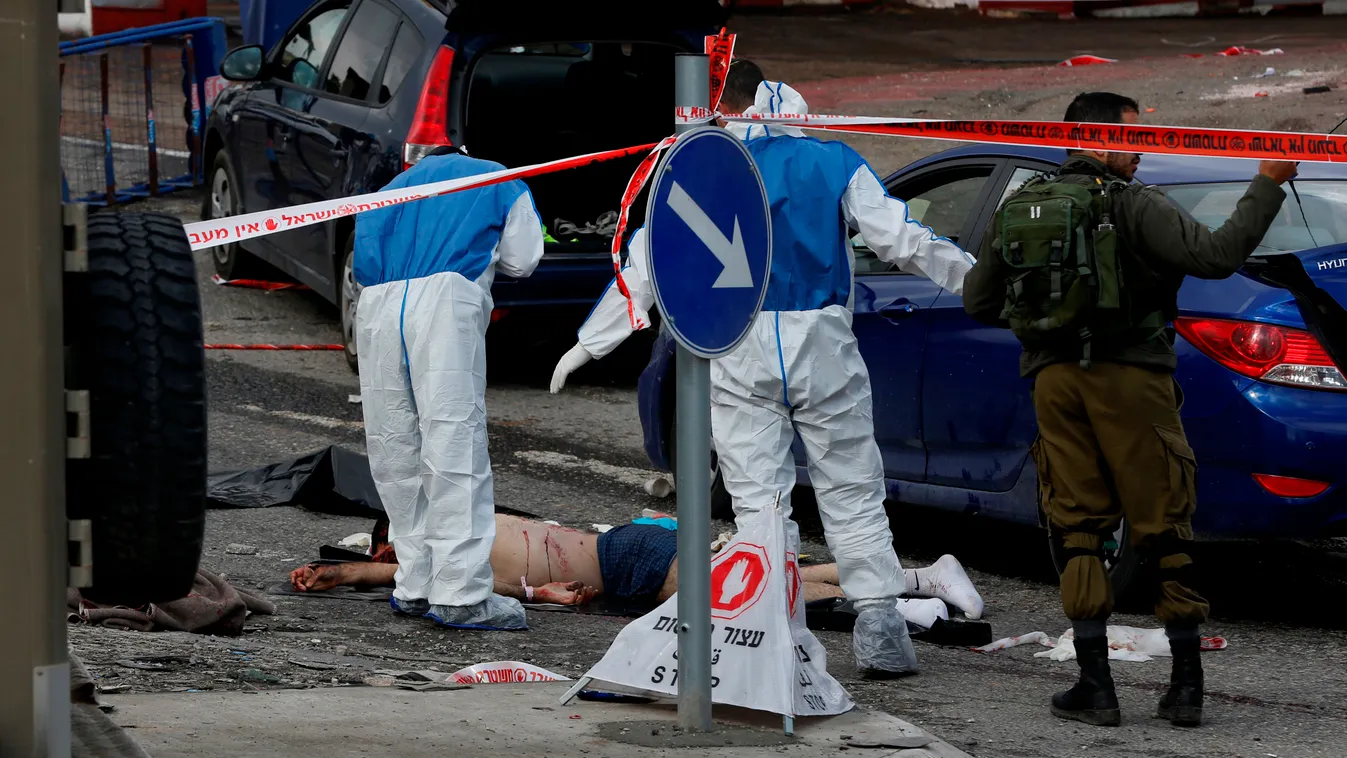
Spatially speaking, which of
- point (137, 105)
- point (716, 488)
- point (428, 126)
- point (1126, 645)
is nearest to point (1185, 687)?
point (1126, 645)

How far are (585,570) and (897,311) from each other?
5.00 ft

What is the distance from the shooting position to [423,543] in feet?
21.0

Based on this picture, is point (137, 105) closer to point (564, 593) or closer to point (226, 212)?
point (226, 212)

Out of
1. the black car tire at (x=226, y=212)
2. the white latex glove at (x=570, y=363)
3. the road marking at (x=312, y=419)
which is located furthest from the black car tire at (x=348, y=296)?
the white latex glove at (x=570, y=363)

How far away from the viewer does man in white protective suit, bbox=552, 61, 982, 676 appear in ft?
18.9

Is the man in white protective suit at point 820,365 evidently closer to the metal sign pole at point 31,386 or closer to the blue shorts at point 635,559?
the blue shorts at point 635,559

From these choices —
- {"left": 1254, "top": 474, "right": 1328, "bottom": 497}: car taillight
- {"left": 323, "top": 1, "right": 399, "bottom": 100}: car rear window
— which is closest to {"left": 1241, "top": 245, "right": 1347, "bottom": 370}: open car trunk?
{"left": 1254, "top": 474, "right": 1328, "bottom": 497}: car taillight

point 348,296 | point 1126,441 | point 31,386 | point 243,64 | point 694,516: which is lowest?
point 348,296

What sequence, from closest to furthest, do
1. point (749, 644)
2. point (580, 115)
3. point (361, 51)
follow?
point (749, 644), point (361, 51), point (580, 115)

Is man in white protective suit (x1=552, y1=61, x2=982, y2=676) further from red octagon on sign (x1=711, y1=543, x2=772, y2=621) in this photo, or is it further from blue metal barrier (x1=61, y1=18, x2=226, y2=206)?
blue metal barrier (x1=61, y1=18, x2=226, y2=206)

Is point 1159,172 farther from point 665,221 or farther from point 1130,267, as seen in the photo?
point 665,221

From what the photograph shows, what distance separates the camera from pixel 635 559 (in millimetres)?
6590

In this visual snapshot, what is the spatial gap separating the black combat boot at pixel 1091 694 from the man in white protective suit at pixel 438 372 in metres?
1.87

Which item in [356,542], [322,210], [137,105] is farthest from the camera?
[137,105]
